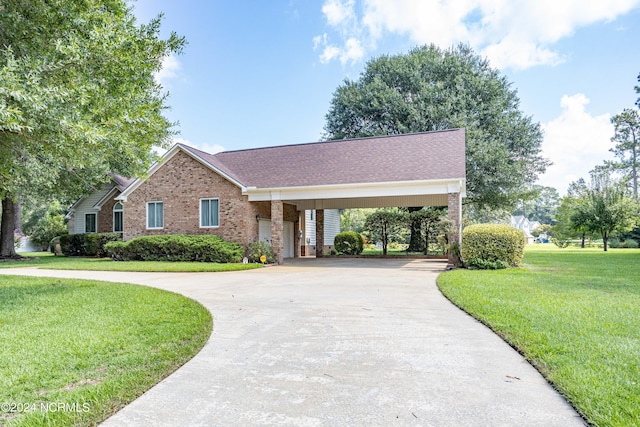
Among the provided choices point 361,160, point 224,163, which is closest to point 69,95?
point 361,160

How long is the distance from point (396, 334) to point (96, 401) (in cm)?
335

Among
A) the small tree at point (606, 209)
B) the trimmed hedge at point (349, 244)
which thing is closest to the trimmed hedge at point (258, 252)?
the trimmed hedge at point (349, 244)

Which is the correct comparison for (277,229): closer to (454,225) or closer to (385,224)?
(454,225)

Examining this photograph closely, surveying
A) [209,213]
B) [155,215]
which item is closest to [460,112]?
[209,213]

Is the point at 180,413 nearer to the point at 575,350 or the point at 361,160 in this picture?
the point at 575,350

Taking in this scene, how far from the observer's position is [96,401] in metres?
2.97

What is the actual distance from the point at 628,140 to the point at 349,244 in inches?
1411

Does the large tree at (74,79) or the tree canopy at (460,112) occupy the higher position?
the tree canopy at (460,112)

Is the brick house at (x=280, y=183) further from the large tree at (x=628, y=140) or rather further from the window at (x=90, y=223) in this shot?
the large tree at (x=628, y=140)

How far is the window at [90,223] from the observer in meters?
24.3

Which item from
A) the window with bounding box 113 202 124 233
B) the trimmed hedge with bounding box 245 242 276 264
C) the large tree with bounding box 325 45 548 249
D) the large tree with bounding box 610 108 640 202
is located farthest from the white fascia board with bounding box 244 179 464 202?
the large tree with bounding box 610 108 640 202

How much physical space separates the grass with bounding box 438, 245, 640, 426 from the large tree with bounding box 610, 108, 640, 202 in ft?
115

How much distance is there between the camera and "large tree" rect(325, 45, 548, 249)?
22797 mm

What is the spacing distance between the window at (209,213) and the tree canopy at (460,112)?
41.5 ft
